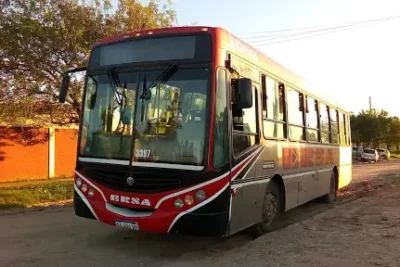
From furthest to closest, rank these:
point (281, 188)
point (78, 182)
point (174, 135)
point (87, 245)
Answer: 1. point (281, 188)
2. point (87, 245)
3. point (78, 182)
4. point (174, 135)

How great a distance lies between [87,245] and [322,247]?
145 inches

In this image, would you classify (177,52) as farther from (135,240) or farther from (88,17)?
(88,17)

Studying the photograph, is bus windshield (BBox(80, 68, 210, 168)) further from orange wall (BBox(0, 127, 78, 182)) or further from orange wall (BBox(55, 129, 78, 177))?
orange wall (BBox(55, 129, 78, 177))

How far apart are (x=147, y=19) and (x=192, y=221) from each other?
11615 mm

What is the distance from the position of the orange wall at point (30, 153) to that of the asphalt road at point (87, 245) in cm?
1098

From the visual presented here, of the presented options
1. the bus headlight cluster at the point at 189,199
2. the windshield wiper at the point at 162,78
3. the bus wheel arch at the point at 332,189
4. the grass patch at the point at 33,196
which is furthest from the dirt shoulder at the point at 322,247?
the grass patch at the point at 33,196

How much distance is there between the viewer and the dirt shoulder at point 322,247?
628 cm

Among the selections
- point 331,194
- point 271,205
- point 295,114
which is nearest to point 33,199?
point 271,205

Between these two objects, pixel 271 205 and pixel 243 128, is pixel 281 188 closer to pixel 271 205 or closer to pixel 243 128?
pixel 271 205

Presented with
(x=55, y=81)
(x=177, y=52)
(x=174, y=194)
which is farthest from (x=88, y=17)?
(x=174, y=194)

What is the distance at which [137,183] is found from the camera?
21.0ft

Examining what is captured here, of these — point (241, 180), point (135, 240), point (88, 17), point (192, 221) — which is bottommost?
point (135, 240)

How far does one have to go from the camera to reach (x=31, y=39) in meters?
14.3

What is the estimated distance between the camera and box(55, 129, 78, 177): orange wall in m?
22.3
